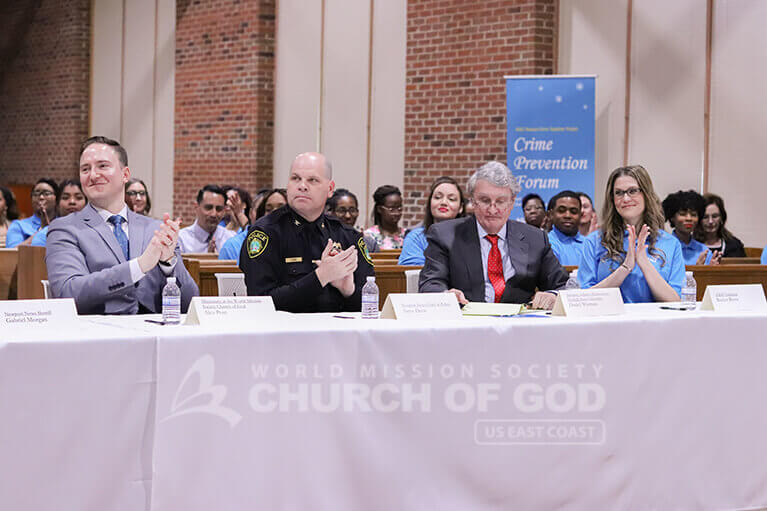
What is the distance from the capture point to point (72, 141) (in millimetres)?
13500

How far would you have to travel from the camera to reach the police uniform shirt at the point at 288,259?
142 inches

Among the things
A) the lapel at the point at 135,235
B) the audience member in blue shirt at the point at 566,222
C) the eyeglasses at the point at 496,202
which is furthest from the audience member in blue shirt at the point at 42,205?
the eyeglasses at the point at 496,202

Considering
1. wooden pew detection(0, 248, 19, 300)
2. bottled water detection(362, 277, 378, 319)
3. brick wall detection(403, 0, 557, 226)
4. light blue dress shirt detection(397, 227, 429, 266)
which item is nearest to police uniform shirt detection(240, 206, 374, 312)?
bottled water detection(362, 277, 378, 319)

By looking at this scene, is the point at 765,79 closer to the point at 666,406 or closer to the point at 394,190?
the point at 394,190

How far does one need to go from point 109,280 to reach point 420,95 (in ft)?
21.6

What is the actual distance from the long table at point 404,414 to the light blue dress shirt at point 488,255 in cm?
72

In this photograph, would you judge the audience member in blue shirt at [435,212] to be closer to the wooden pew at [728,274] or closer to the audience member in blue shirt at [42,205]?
the wooden pew at [728,274]

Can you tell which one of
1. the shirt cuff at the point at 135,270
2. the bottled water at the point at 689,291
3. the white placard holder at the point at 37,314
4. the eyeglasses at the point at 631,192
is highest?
the eyeglasses at the point at 631,192

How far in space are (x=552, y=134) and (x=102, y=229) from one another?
536cm

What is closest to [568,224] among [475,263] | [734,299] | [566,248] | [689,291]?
[566,248]

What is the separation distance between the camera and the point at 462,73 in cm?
911

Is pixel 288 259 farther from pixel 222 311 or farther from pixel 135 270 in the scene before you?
pixel 222 311

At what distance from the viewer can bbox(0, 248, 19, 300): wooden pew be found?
6.16 metres

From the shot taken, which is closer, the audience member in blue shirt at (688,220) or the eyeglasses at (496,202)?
the eyeglasses at (496,202)
